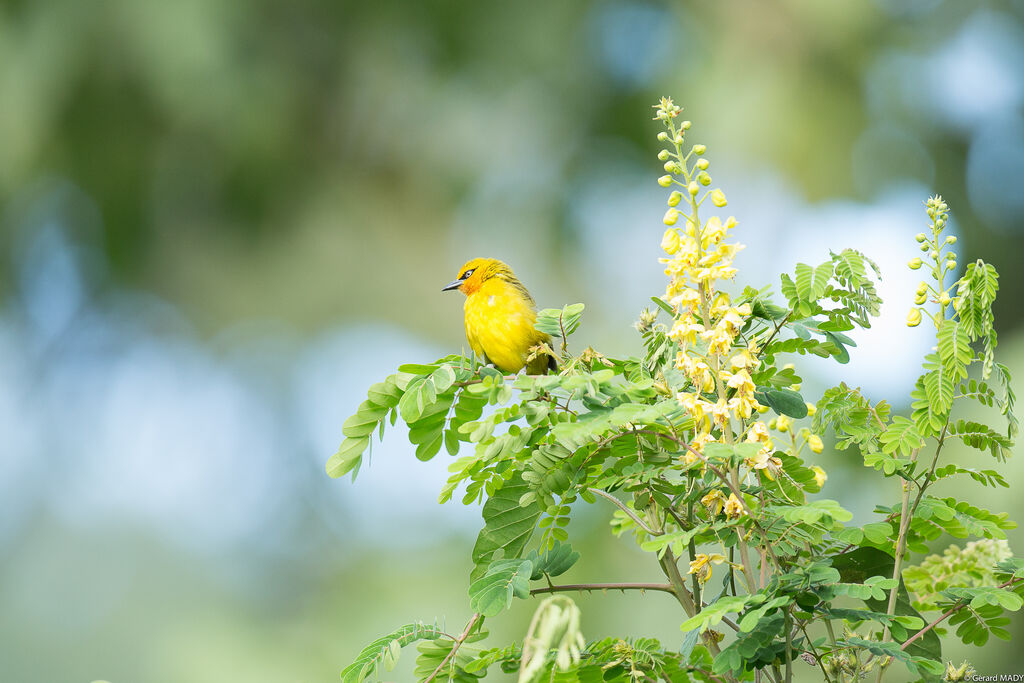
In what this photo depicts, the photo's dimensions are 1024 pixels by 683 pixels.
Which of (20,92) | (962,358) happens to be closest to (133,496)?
(20,92)

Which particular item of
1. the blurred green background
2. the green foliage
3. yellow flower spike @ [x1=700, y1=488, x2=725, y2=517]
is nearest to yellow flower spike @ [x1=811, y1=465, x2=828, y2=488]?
the green foliage

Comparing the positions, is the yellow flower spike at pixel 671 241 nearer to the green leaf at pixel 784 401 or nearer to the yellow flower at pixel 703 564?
the green leaf at pixel 784 401

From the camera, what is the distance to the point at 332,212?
4.33 m

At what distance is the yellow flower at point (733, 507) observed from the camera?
781 mm

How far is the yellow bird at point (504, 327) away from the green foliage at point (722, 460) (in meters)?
0.29

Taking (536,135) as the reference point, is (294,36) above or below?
above

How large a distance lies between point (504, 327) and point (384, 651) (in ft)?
1.83

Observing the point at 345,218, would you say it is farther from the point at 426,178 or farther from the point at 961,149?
the point at 961,149

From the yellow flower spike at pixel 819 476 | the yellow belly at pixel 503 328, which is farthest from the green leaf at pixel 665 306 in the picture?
the yellow belly at pixel 503 328

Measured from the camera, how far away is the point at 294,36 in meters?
4.23

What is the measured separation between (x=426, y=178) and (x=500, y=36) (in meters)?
0.74

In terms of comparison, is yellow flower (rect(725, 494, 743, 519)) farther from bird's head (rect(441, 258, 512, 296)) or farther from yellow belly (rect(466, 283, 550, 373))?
bird's head (rect(441, 258, 512, 296))

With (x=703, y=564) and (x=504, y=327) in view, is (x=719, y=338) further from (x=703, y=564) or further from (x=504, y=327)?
(x=504, y=327)

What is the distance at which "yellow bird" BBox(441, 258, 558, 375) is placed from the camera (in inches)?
51.5
